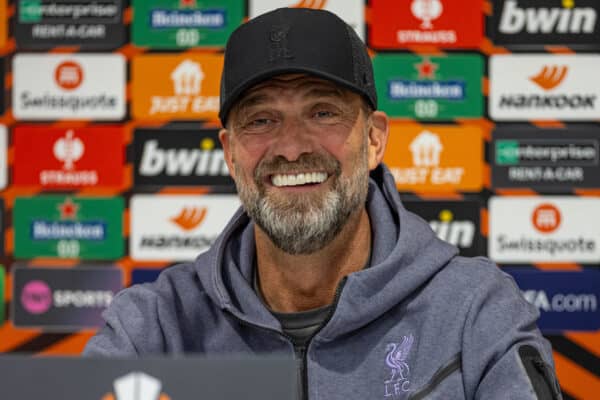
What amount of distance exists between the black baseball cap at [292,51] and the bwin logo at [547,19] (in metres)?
1.20

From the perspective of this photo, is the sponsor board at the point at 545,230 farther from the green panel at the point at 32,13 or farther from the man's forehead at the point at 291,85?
the green panel at the point at 32,13

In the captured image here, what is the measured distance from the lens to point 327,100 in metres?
1.05

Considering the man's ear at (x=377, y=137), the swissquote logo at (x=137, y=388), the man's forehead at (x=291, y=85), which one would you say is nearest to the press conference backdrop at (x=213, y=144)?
the man's ear at (x=377, y=137)

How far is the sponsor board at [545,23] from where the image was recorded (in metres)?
2.09

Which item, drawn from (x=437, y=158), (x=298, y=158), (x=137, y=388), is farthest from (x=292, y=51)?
(x=437, y=158)

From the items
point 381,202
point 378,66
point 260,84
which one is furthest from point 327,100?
point 378,66

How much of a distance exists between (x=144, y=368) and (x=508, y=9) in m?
1.88

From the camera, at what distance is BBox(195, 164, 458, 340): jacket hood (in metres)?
1.04

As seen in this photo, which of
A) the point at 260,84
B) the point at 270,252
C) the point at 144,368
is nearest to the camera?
the point at 144,368

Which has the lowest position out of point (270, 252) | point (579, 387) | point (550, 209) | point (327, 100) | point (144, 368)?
point (579, 387)

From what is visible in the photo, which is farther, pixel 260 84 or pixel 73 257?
pixel 73 257

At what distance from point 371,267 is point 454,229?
3.46 feet

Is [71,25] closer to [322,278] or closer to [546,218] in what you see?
[322,278]

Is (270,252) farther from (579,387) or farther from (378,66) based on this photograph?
(579,387)
